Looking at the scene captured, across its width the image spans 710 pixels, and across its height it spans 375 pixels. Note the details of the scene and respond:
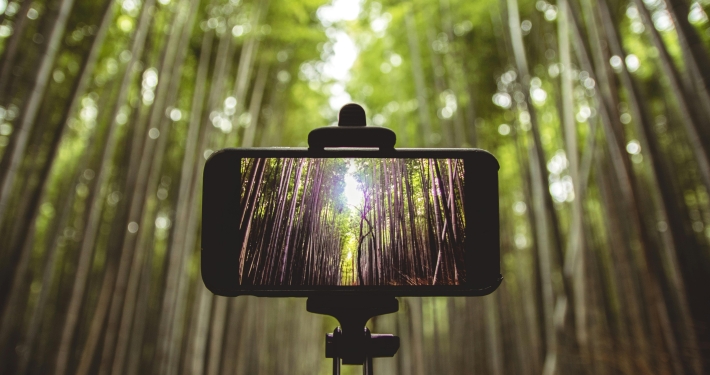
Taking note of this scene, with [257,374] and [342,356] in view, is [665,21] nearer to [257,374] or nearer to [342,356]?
[342,356]

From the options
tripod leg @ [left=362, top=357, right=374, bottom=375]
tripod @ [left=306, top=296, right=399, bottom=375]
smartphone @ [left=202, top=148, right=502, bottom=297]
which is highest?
smartphone @ [left=202, top=148, right=502, bottom=297]

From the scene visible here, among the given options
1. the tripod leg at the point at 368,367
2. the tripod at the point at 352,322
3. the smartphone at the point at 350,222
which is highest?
the smartphone at the point at 350,222

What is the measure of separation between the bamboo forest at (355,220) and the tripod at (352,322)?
0.03m

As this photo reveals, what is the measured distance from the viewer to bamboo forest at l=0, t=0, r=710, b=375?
1701 millimetres

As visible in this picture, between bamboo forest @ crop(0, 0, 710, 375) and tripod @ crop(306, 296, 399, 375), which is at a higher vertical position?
bamboo forest @ crop(0, 0, 710, 375)

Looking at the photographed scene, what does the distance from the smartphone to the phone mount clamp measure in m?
0.02

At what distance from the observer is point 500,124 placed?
5191 mm

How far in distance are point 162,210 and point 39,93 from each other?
4.05 m

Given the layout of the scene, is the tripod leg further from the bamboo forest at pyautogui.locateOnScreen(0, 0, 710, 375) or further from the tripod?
the bamboo forest at pyautogui.locateOnScreen(0, 0, 710, 375)

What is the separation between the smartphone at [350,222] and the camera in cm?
68

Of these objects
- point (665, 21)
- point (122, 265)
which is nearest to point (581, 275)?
point (665, 21)

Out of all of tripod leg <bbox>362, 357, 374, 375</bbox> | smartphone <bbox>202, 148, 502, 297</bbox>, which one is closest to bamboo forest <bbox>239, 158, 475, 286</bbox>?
smartphone <bbox>202, 148, 502, 297</bbox>

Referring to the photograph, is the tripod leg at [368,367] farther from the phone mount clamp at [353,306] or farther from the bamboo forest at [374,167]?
the bamboo forest at [374,167]

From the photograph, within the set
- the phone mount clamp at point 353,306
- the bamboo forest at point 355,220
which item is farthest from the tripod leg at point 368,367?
the bamboo forest at point 355,220
